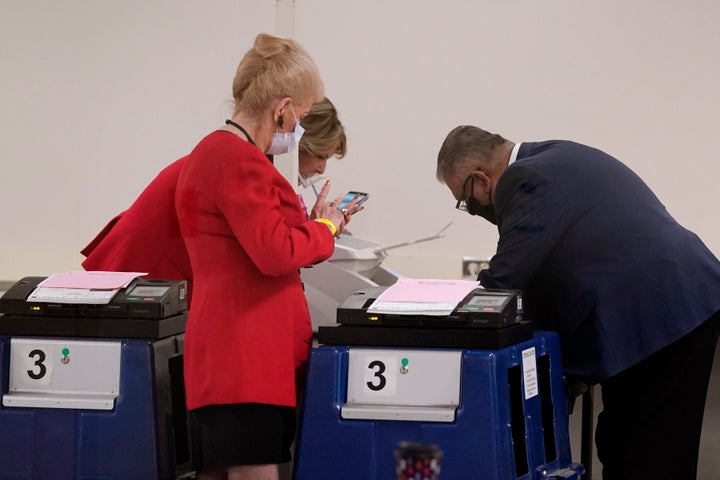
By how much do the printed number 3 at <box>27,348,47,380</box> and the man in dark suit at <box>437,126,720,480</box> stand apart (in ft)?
3.14

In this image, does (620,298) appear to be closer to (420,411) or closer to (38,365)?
(420,411)

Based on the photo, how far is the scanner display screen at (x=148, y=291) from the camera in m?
2.04

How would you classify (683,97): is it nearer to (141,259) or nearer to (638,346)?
(638,346)

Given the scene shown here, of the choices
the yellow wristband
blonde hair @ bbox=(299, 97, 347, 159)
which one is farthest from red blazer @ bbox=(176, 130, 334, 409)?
blonde hair @ bbox=(299, 97, 347, 159)

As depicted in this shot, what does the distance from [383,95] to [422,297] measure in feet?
7.63

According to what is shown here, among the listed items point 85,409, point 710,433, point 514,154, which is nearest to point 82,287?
point 85,409

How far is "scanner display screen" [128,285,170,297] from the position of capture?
2.04 m

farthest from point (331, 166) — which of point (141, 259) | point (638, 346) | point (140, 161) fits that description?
point (638, 346)

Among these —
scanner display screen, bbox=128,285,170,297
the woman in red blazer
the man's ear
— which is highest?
the man's ear

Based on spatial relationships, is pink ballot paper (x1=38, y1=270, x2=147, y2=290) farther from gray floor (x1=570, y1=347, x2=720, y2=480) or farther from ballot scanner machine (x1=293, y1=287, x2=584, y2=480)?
gray floor (x1=570, y1=347, x2=720, y2=480)

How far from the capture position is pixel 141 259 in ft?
7.69

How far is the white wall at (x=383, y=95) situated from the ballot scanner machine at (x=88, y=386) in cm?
222

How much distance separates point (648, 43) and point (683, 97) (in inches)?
10.3

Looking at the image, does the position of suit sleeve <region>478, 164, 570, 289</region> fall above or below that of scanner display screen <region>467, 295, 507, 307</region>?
above
